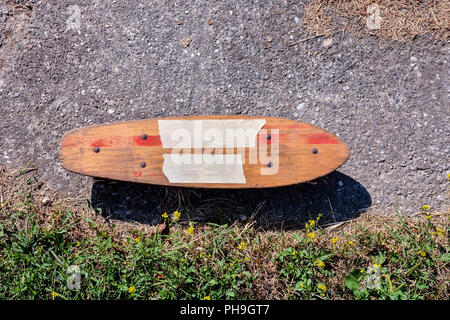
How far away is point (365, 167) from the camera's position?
10.5 ft

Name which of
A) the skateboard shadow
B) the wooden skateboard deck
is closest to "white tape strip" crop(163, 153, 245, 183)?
the wooden skateboard deck

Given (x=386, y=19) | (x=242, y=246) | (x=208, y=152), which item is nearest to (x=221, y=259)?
(x=242, y=246)

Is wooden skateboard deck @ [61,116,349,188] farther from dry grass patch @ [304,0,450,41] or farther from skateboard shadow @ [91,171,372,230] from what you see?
dry grass patch @ [304,0,450,41]

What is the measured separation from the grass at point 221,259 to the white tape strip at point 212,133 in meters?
0.62

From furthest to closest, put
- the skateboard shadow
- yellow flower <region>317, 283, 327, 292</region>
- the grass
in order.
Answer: the skateboard shadow → the grass → yellow flower <region>317, 283, 327, 292</region>

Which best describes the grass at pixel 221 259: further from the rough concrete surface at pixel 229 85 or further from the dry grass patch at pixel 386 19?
the dry grass patch at pixel 386 19

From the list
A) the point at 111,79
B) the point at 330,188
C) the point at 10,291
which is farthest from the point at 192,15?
the point at 10,291

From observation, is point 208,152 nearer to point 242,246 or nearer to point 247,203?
point 247,203

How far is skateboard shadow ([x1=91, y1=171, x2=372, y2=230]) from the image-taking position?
320cm

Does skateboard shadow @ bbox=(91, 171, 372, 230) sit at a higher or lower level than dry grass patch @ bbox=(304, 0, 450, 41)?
lower

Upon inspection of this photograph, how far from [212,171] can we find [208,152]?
138mm

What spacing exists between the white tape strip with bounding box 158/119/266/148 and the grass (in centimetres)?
62

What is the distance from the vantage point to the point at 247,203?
→ 3.23m
